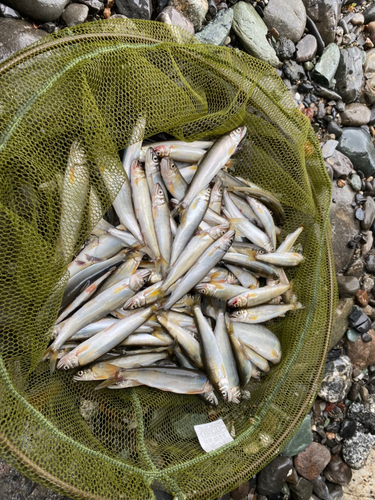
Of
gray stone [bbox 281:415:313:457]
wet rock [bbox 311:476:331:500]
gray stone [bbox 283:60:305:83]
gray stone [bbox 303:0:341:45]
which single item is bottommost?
wet rock [bbox 311:476:331:500]

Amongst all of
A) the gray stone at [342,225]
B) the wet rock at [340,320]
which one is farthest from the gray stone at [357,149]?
the wet rock at [340,320]

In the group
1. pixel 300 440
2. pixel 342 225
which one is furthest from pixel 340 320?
pixel 300 440

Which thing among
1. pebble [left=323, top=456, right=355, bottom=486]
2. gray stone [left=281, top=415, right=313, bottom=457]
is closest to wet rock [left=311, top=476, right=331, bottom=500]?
pebble [left=323, top=456, right=355, bottom=486]

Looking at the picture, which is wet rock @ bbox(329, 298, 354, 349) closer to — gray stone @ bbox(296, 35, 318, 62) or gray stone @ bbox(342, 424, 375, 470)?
gray stone @ bbox(342, 424, 375, 470)

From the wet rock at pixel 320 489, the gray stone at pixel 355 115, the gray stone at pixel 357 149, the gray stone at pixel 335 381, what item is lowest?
the wet rock at pixel 320 489

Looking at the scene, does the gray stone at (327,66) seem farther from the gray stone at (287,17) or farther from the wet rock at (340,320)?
the wet rock at (340,320)

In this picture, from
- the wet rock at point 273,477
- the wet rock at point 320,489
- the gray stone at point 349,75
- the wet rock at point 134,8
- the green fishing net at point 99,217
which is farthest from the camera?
the gray stone at point 349,75

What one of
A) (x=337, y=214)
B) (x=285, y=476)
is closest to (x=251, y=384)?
(x=285, y=476)
